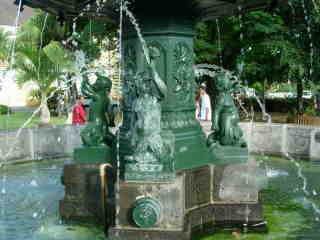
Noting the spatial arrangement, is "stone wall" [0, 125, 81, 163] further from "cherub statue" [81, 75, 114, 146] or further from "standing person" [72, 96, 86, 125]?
"cherub statue" [81, 75, 114, 146]

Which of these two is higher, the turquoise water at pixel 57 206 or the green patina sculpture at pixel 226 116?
the green patina sculpture at pixel 226 116

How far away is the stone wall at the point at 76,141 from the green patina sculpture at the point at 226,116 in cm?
584

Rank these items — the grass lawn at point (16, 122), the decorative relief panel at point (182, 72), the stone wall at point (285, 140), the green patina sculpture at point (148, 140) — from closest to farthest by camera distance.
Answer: the green patina sculpture at point (148, 140), the decorative relief panel at point (182, 72), the stone wall at point (285, 140), the grass lawn at point (16, 122)

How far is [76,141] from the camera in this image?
13.8 m

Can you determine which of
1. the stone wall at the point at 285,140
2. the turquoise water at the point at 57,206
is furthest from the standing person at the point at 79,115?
the stone wall at the point at 285,140

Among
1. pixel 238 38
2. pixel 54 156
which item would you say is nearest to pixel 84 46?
pixel 238 38

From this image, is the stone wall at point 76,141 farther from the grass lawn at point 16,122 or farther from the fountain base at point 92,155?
the grass lawn at point 16,122

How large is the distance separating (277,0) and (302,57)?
14.6 m

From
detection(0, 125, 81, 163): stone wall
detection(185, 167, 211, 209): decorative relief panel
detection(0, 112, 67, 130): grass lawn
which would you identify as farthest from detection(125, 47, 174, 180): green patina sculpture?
detection(0, 112, 67, 130): grass lawn

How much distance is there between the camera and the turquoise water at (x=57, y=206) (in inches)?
260

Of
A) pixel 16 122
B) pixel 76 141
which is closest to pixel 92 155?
pixel 76 141

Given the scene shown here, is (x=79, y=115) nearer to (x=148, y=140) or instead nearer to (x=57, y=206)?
(x=57, y=206)

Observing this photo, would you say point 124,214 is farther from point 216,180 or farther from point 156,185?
point 216,180

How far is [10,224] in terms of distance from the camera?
7.02 m
